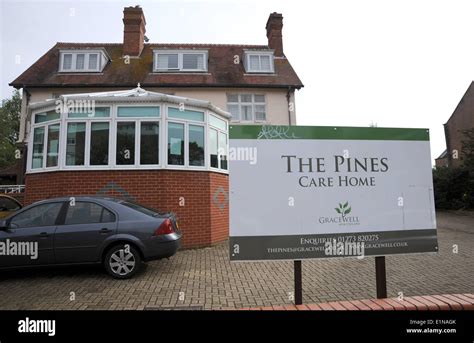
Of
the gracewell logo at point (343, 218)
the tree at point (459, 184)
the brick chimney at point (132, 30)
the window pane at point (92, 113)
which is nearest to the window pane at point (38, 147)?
the window pane at point (92, 113)

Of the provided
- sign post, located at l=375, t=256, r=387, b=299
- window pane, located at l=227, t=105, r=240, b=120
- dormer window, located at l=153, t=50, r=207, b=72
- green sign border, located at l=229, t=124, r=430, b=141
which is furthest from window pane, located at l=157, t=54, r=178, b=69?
sign post, located at l=375, t=256, r=387, b=299

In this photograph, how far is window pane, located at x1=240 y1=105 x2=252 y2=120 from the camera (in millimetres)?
17859

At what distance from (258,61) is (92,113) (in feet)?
43.7

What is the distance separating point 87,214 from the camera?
225 inches

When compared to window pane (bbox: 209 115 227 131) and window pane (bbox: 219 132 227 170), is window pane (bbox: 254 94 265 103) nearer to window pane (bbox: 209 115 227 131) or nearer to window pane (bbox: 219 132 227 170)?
window pane (bbox: 209 115 227 131)

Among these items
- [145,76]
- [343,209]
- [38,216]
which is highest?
[145,76]

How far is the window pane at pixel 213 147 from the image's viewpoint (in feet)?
29.3

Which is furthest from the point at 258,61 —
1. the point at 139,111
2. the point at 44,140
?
the point at 44,140

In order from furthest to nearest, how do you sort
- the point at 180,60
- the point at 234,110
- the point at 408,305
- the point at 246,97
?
the point at 180,60 < the point at 246,97 < the point at 234,110 < the point at 408,305

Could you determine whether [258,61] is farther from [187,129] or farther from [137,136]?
[137,136]

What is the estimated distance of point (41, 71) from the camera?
18344 mm

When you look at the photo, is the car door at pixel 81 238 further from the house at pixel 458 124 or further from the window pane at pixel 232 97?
the house at pixel 458 124

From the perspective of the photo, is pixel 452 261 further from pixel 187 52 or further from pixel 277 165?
pixel 187 52
